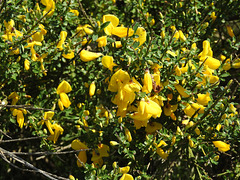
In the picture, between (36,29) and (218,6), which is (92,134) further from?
(218,6)

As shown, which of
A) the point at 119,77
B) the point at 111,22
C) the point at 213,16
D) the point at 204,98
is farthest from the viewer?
the point at 213,16

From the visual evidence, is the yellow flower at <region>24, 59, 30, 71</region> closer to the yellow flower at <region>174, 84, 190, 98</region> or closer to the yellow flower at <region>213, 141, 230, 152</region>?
the yellow flower at <region>174, 84, 190, 98</region>

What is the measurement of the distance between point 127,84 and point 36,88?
2.91 feet

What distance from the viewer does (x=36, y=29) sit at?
155 cm

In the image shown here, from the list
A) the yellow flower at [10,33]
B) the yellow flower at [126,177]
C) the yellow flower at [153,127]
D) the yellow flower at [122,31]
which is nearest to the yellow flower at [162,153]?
the yellow flower at [153,127]

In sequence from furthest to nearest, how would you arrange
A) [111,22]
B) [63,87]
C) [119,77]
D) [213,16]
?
[213,16]
[63,87]
[111,22]
[119,77]

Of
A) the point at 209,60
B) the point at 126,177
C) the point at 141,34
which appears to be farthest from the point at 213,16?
the point at 126,177

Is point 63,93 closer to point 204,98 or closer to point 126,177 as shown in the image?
point 126,177

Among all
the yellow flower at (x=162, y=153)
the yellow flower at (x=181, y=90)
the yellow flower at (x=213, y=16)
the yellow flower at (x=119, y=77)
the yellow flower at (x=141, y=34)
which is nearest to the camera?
the yellow flower at (x=119, y=77)

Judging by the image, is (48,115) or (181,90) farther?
(48,115)

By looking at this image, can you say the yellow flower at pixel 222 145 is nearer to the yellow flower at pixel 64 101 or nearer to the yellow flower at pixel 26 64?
the yellow flower at pixel 64 101

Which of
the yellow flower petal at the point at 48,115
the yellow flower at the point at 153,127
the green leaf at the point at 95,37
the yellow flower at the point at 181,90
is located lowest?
the yellow flower at the point at 153,127

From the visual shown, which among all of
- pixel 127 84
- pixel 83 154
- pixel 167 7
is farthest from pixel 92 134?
pixel 167 7

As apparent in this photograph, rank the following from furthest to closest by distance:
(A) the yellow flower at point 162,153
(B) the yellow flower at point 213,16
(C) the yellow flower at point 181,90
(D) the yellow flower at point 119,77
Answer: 1. (B) the yellow flower at point 213,16
2. (A) the yellow flower at point 162,153
3. (C) the yellow flower at point 181,90
4. (D) the yellow flower at point 119,77
